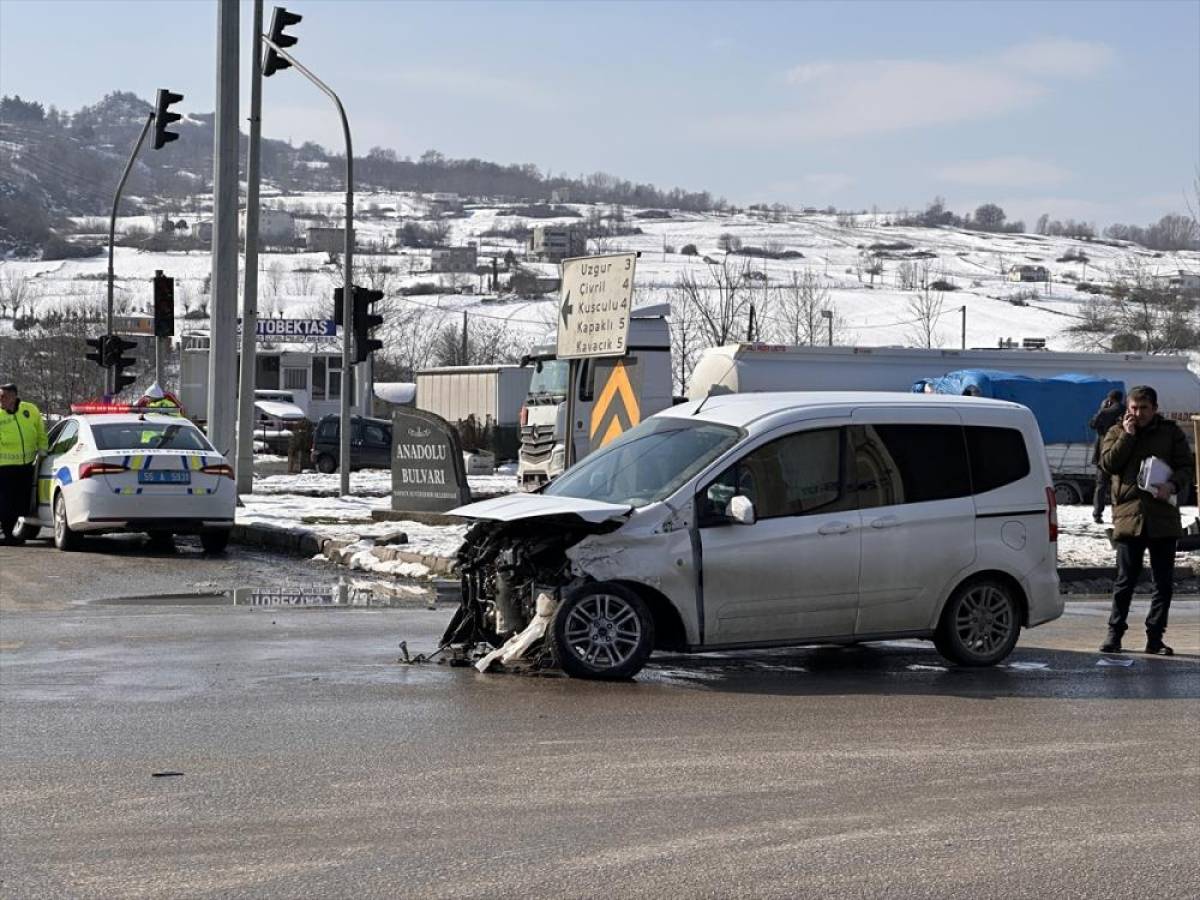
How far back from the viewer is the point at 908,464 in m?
11.0

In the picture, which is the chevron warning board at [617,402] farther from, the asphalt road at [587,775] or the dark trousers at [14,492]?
the dark trousers at [14,492]

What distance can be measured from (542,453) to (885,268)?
5592 inches

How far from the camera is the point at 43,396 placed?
73.1 metres

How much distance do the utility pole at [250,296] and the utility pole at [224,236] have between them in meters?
1.72

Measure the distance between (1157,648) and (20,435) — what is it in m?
13.8

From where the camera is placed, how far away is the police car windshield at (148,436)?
1980cm

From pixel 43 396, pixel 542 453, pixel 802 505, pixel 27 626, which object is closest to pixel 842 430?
pixel 802 505

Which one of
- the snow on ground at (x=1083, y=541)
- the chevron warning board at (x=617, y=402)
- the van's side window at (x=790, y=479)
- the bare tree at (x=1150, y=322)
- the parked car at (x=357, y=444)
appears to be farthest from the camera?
the bare tree at (x=1150, y=322)

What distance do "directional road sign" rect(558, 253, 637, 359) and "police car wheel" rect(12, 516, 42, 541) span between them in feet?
27.9

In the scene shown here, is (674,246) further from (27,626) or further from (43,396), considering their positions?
(27,626)

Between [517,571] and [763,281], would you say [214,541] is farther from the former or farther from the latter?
[763,281]

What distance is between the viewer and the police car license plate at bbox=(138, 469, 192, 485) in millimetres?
19422

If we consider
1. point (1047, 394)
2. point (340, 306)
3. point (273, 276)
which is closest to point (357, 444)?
point (340, 306)

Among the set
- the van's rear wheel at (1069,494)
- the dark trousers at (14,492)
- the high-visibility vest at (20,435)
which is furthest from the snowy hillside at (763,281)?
the high-visibility vest at (20,435)
